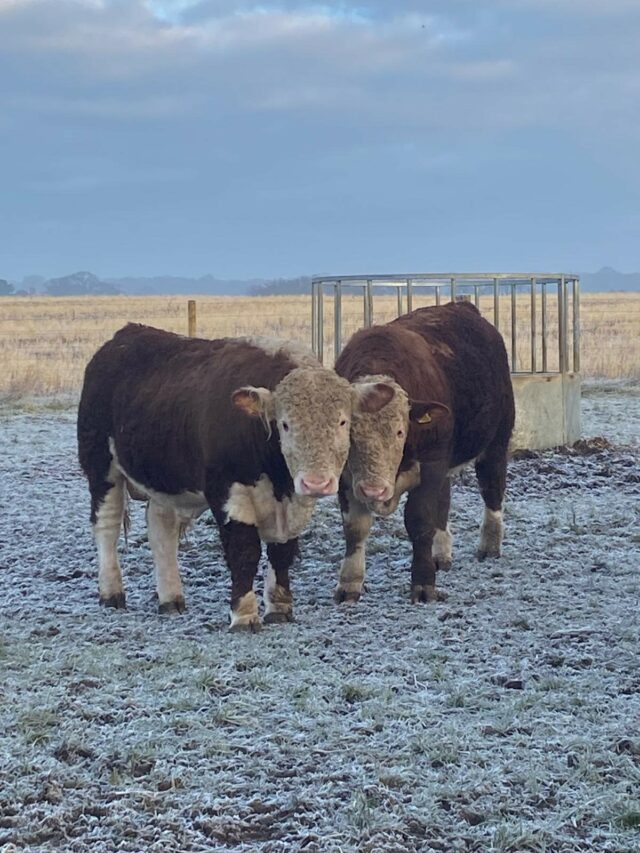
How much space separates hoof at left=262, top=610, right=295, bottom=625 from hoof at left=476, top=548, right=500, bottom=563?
7.21 ft

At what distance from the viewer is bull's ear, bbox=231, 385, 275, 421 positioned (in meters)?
6.25

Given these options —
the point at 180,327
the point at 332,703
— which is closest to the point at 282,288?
the point at 180,327

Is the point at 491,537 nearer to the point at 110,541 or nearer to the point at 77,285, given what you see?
the point at 110,541

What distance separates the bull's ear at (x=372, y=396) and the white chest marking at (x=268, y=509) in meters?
0.57

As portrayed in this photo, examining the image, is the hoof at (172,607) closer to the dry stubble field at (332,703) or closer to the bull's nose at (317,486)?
the dry stubble field at (332,703)

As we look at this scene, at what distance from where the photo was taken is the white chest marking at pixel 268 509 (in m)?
6.53

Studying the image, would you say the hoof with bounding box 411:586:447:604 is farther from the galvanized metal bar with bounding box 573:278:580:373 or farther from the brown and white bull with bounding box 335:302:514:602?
the galvanized metal bar with bounding box 573:278:580:373

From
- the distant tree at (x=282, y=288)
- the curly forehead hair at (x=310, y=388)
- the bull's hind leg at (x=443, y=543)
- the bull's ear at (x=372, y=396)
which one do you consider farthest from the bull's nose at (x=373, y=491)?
the distant tree at (x=282, y=288)

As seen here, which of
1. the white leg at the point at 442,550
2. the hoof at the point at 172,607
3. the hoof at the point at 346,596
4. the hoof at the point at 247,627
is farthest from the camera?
the white leg at the point at 442,550

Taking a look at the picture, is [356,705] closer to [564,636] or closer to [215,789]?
[215,789]

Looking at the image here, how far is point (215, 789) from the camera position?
13.8ft

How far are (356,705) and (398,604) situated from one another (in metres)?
2.09

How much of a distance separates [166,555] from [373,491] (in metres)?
1.47

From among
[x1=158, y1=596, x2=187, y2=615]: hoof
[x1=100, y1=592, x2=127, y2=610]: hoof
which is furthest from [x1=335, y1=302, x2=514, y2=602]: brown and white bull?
[x1=100, y1=592, x2=127, y2=610]: hoof
